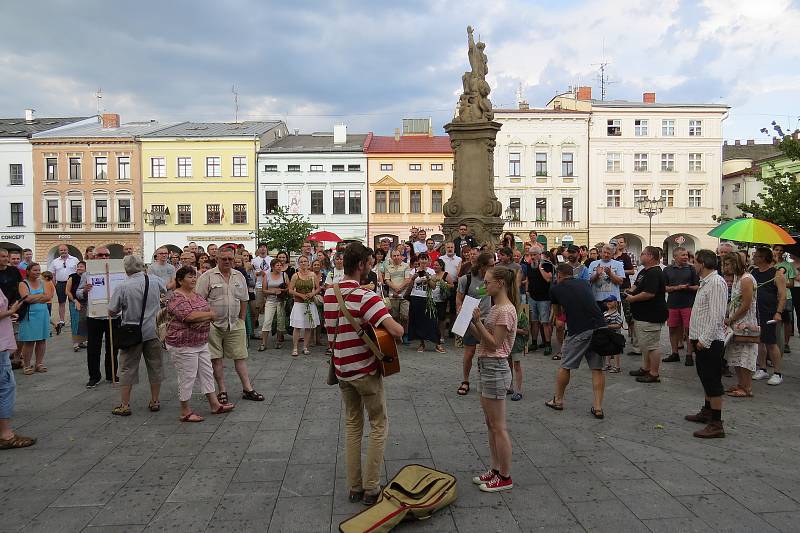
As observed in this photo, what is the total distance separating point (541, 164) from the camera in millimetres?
47406

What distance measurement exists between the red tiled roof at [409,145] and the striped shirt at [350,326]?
4192 cm

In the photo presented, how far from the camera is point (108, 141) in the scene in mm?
46500

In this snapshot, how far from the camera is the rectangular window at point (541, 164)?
4731 cm

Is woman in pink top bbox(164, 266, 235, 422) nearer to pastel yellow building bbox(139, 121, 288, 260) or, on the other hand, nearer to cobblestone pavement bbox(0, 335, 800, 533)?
cobblestone pavement bbox(0, 335, 800, 533)

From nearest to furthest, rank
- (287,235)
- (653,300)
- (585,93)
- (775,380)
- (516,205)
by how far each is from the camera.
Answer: (775,380)
(653,300)
(287,235)
(516,205)
(585,93)

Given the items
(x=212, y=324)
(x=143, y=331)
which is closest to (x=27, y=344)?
(x=143, y=331)

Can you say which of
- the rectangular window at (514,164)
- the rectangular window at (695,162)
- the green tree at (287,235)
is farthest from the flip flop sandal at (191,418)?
the rectangular window at (695,162)

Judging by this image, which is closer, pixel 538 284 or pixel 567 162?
pixel 538 284

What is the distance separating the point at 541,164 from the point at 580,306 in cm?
4262

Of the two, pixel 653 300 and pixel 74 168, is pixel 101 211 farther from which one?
pixel 653 300

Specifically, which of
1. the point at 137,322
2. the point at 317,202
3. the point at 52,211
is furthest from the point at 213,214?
the point at 137,322

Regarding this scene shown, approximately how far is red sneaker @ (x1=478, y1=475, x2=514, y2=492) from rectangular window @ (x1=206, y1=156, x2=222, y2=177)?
45244 mm

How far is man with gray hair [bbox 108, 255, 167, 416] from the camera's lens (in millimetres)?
7086

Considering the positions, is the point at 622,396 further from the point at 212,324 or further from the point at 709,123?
the point at 709,123
